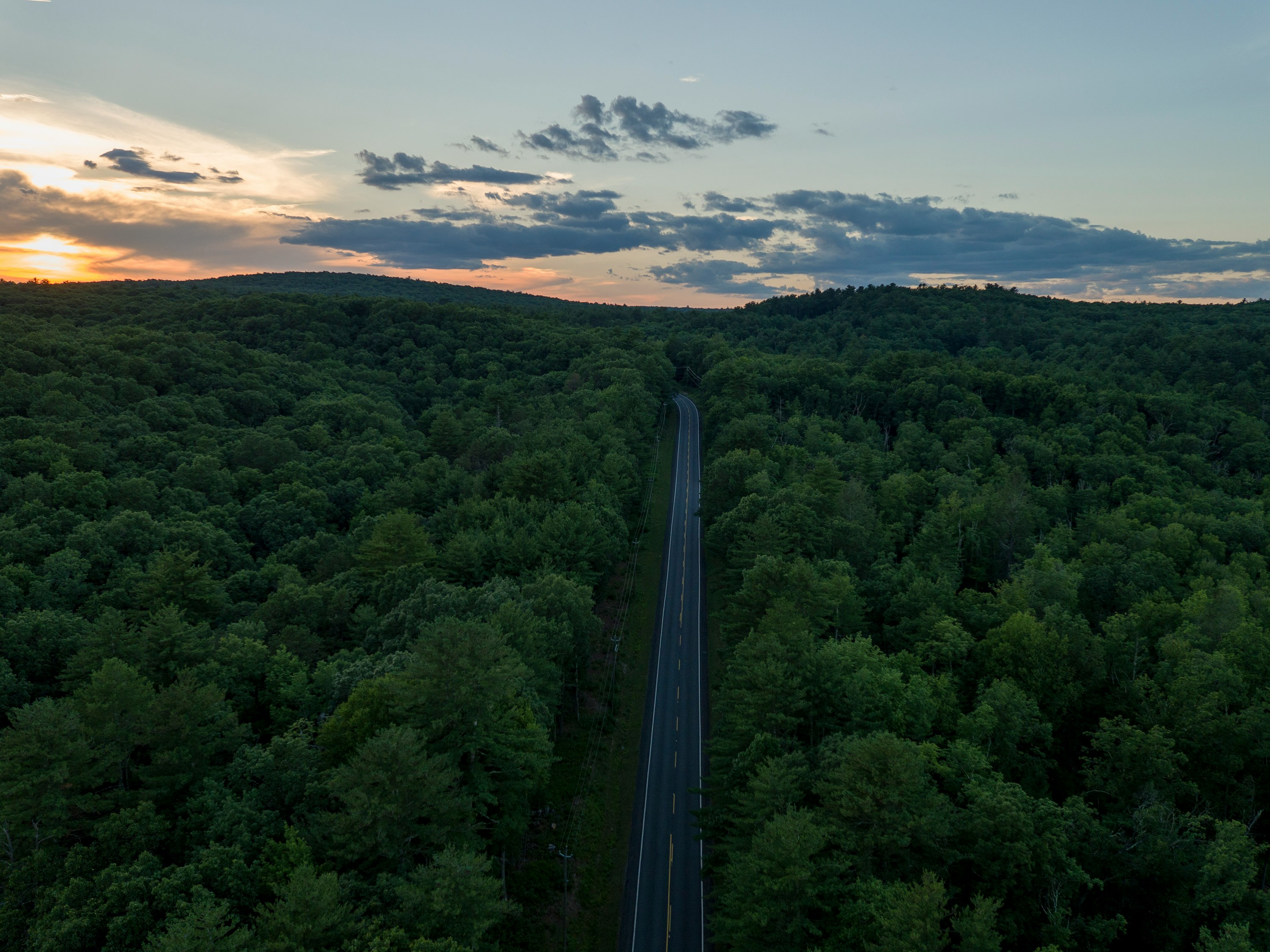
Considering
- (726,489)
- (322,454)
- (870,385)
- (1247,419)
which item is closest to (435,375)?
(322,454)

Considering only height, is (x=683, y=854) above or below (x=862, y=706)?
below

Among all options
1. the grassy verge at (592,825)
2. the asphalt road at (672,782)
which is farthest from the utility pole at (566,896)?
the asphalt road at (672,782)

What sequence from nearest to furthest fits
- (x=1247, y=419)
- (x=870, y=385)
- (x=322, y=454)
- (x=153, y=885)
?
(x=153, y=885), (x=322, y=454), (x=1247, y=419), (x=870, y=385)

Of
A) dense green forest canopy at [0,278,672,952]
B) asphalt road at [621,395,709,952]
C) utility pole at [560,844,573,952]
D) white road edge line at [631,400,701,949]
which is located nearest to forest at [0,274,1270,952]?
dense green forest canopy at [0,278,672,952]

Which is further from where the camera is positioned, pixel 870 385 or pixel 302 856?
pixel 870 385

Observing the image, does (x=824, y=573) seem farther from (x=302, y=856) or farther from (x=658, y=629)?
(x=302, y=856)

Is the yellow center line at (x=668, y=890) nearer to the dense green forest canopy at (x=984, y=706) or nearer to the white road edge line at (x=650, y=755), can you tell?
the white road edge line at (x=650, y=755)

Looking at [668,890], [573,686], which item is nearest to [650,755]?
[573,686]

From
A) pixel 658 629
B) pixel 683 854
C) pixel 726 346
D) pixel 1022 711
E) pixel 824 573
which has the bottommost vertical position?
pixel 683 854
